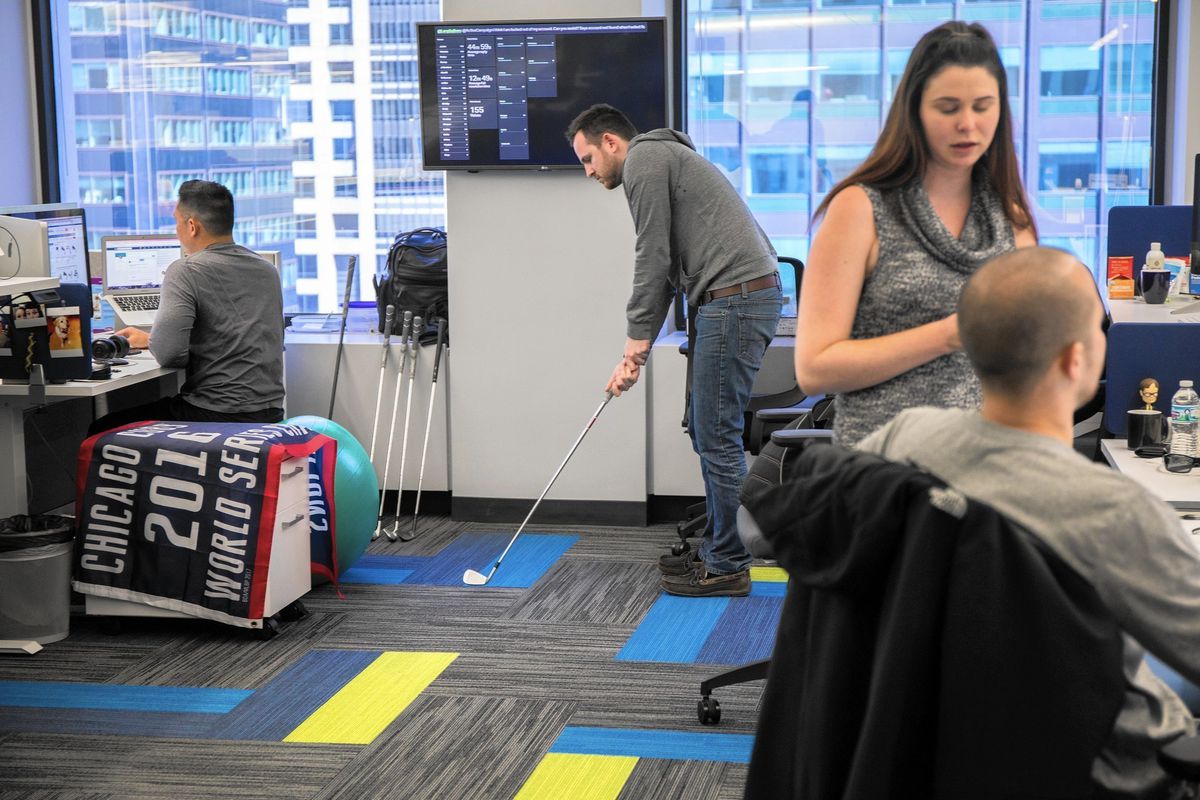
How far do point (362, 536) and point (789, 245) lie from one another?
209cm

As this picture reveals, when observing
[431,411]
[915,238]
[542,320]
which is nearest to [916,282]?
[915,238]

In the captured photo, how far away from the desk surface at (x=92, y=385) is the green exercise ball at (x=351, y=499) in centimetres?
48

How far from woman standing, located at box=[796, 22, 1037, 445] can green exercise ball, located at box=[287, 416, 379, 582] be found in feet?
8.33

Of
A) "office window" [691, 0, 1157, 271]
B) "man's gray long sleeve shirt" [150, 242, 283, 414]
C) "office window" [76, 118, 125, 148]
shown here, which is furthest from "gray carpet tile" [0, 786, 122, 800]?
"office window" [76, 118, 125, 148]

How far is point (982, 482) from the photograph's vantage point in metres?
1.37

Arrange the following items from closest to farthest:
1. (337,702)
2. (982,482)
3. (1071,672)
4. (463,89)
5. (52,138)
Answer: (1071,672)
(982,482)
(337,702)
(463,89)
(52,138)

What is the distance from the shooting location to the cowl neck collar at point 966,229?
72.7 inches

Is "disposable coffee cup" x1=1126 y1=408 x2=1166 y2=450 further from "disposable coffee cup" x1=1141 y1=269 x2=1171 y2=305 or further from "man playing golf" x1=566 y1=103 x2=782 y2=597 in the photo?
"man playing golf" x1=566 y1=103 x2=782 y2=597

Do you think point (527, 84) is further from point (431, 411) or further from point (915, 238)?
point (915, 238)

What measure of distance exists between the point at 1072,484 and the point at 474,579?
10.2 feet

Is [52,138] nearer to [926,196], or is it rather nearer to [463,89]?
[463,89]

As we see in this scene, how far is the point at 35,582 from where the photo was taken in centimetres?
371

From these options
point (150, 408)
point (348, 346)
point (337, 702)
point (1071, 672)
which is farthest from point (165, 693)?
point (1071, 672)

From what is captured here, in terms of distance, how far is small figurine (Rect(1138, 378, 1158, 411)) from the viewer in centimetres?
274
